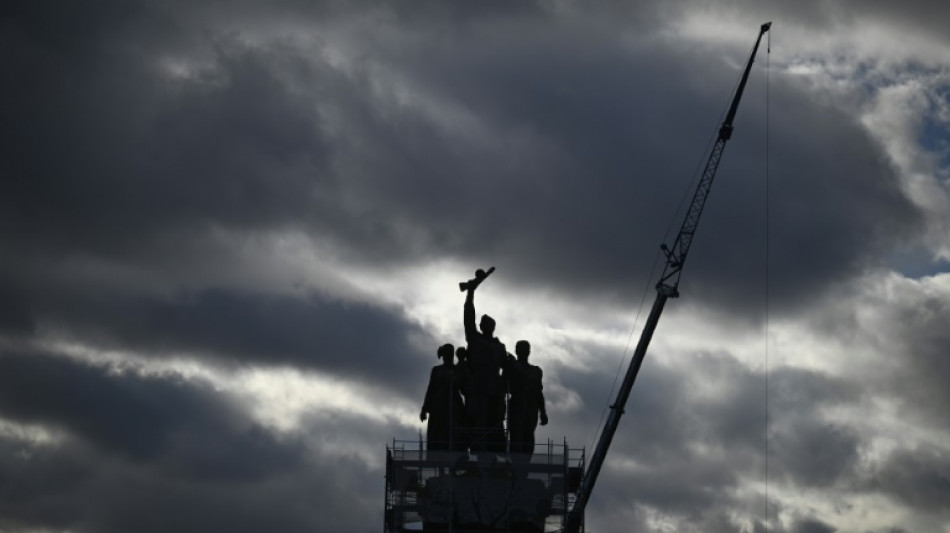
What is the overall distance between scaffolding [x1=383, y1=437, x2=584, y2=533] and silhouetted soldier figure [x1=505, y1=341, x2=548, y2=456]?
1072mm

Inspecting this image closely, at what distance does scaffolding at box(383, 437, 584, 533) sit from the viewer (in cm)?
13050

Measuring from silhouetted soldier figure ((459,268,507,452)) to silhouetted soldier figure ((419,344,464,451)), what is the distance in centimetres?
85

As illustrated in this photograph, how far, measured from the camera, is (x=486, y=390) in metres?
133

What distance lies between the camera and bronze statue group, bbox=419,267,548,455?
133m

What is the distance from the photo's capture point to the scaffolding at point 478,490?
13050cm

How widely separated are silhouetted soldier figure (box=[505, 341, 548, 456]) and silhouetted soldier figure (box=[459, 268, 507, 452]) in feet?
2.02

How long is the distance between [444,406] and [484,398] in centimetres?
268

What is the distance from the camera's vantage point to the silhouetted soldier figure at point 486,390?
133m

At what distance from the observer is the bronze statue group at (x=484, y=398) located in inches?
5231

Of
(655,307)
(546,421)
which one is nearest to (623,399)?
(655,307)

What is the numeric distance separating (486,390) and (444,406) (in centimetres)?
297

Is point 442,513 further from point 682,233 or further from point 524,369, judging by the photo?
point 682,233

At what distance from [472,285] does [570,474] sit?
13.8 m

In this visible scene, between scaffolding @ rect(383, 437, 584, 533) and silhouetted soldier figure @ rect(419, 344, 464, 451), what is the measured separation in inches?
26.4
